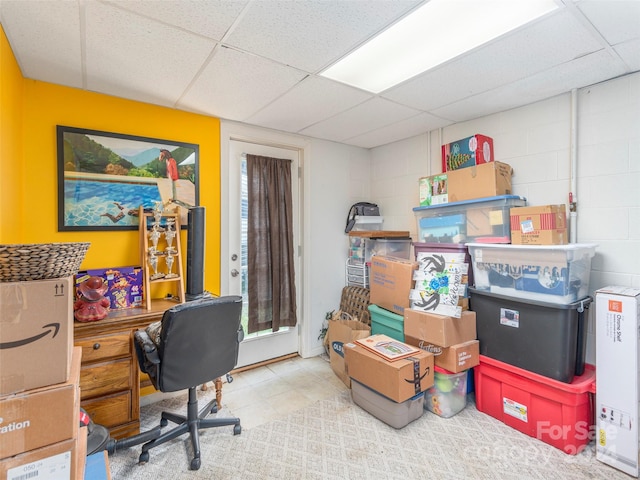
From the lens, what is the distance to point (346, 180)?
368cm

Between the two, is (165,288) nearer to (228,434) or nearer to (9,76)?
(228,434)

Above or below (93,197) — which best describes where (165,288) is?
below

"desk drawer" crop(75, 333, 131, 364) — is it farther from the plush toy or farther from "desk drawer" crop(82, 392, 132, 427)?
"desk drawer" crop(82, 392, 132, 427)

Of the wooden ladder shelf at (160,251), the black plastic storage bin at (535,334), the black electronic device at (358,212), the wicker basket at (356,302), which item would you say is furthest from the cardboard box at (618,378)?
the wooden ladder shelf at (160,251)

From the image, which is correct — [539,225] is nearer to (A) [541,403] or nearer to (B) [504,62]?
(B) [504,62]

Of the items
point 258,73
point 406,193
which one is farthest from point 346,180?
point 258,73

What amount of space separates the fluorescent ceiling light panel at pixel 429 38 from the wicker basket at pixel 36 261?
1728 millimetres

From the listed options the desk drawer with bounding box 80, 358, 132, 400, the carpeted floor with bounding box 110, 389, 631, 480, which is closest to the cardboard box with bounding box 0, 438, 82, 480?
the carpeted floor with bounding box 110, 389, 631, 480

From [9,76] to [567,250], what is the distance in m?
3.30

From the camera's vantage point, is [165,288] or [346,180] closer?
[165,288]

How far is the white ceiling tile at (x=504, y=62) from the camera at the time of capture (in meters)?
1.62

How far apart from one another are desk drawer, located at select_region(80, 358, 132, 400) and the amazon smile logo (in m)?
1.31

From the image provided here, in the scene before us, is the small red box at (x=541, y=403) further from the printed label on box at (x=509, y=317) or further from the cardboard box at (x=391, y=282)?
the cardboard box at (x=391, y=282)

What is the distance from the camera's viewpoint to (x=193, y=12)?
4.77 ft
